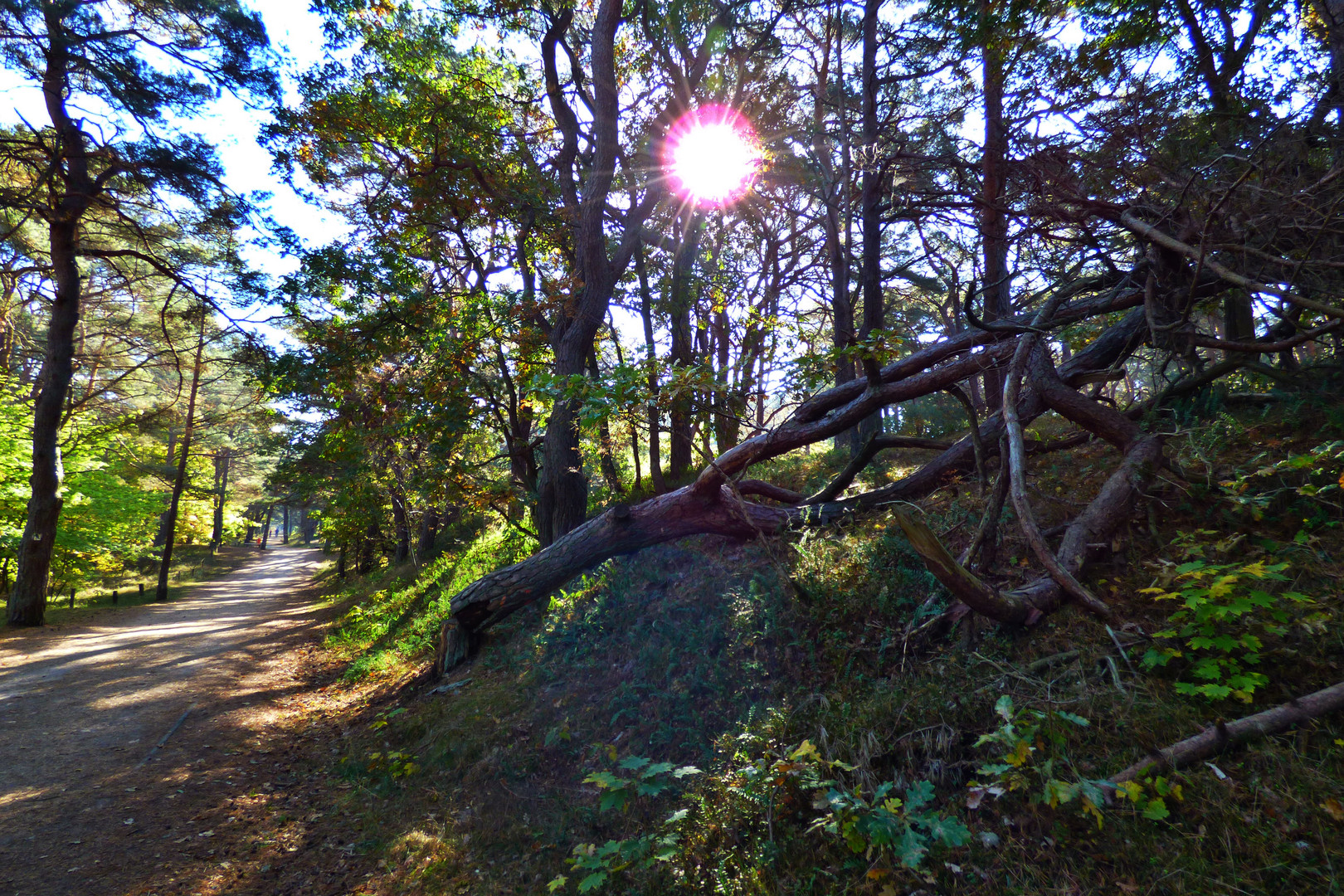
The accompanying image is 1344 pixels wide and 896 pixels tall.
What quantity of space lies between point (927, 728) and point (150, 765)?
7279 mm

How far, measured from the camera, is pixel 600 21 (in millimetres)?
8617

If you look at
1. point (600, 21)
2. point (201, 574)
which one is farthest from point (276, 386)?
point (201, 574)

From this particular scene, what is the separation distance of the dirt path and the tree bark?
43.5 inches

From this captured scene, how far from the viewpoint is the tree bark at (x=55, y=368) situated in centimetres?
1141

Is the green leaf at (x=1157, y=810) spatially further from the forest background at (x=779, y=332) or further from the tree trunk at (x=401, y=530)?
the tree trunk at (x=401, y=530)

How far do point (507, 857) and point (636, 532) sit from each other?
12.1ft

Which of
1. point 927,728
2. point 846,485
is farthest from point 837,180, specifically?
point 927,728

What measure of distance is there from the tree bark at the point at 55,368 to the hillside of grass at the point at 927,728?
37.7 feet

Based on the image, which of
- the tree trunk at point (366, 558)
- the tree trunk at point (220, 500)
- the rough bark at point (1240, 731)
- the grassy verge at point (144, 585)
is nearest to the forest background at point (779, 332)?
the rough bark at point (1240, 731)

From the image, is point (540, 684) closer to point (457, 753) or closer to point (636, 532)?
Answer: point (457, 753)

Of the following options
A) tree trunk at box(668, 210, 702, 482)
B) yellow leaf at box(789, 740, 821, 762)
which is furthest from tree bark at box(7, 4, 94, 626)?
yellow leaf at box(789, 740, 821, 762)

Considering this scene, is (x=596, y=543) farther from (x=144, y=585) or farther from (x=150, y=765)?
(x=144, y=585)

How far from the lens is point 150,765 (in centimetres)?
557

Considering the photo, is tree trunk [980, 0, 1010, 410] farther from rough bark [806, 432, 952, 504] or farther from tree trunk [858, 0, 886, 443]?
tree trunk [858, 0, 886, 443]
